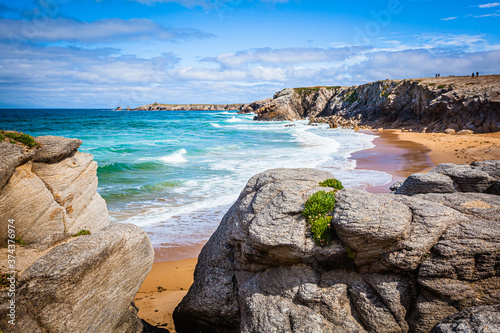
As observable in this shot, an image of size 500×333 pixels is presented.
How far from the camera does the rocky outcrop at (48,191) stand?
895 cm

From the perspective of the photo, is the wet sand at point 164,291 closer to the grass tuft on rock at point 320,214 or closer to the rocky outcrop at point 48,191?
the rocky outcrop at point 48,191

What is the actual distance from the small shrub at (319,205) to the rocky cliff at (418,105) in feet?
149

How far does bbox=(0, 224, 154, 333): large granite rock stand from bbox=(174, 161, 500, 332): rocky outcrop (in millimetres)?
2196

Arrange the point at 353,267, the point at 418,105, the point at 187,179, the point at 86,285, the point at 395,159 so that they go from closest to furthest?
the point at 86,285
the point at 353,267
the point at 187,179
the point at 395,159
the point at 418,105

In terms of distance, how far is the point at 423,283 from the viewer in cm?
695

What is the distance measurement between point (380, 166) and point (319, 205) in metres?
22.0

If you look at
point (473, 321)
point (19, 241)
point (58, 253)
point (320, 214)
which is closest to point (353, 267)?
point (320, 214)

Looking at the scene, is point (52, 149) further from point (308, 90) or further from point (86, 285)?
point (308, 90)

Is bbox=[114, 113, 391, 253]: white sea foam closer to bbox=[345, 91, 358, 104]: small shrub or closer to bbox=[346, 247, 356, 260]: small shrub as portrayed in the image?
bbox=[346, 247, 356, 260]: small shrub

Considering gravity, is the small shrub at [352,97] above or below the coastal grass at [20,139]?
above

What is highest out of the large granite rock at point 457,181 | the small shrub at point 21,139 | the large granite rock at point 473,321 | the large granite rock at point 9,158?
the small shrub at point 21,139

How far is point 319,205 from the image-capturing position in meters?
8.27

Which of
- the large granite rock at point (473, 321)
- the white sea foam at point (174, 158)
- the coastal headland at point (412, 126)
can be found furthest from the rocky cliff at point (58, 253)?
the white sea foam at point (174, 158)

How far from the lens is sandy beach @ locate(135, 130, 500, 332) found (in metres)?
10.3
